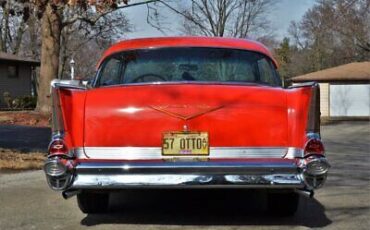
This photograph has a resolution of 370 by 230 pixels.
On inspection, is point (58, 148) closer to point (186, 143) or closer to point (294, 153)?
point (186, 143)

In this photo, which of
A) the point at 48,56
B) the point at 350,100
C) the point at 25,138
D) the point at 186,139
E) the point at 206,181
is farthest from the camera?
the point at 350,100

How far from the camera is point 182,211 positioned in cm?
674

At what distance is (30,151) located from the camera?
12789 mm

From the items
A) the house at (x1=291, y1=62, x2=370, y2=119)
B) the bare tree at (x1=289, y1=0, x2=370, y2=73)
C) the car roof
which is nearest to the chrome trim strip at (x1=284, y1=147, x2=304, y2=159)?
the car roof

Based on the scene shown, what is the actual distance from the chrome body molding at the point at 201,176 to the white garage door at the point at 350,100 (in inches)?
1495

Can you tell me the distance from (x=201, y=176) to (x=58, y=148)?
121 centimetres

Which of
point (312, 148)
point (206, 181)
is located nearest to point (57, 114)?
point (206, 181)

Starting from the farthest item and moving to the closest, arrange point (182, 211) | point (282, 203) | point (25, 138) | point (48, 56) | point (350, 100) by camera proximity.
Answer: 1. point (350, 100)
2. point (48, 56)
3. point (25, 138)
4. point (182, 211)
5. point (282, 203)

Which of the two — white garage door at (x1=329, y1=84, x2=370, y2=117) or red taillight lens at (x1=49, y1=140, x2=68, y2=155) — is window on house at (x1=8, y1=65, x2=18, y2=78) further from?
red taillight lens at (x1=49, y1=140, x2=68, y2=155)

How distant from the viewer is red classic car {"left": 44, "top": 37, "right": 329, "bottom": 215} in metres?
5.38

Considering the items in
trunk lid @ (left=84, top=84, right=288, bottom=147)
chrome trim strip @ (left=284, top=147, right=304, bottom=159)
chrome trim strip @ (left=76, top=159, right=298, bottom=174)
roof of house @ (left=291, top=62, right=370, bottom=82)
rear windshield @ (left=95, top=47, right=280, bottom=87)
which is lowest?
chrome trim strip @ (left=76, top=159, right=298, bottom=174)

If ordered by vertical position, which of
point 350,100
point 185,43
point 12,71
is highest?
point 12,71

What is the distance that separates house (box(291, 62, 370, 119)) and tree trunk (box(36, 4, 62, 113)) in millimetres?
21196

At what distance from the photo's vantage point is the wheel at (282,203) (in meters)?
6.32
